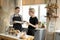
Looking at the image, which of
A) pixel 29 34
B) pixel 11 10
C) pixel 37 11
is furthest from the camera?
pixel 11 10

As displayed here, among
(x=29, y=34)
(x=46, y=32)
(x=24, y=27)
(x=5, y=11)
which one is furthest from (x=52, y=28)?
(x=5, y=11)

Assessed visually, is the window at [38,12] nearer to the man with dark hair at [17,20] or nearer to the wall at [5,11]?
the man with dark hair at [17,20]

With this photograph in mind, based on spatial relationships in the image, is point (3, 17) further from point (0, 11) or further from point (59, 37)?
point (59, 37)

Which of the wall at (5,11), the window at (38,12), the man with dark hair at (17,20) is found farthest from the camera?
the wall at (5,11)

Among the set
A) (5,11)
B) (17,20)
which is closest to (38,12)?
(17,20)

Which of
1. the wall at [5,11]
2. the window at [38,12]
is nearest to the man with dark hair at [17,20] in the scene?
the window at [38,12]

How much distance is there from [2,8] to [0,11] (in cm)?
13

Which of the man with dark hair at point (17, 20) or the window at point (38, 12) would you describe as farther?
the man with dark hair at point (17, 20)

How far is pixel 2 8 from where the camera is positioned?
18.7 ft

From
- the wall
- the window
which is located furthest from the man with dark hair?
the wall

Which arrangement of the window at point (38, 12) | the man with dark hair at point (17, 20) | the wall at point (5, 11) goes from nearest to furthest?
the window at point (38, 12), the man with dark hair at point (17, 20), the wall at point (5, 11)

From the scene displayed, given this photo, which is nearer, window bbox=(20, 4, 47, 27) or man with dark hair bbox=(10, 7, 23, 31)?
window bbox=(20, 4, 47, 27)

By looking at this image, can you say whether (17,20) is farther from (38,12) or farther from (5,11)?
(5,11)

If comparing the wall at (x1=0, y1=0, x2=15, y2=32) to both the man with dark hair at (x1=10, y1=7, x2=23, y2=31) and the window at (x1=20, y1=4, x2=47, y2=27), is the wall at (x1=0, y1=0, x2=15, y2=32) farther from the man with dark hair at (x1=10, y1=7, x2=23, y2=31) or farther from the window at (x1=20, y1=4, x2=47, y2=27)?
the man with dark hair at (x1=10, y1=7, x2=23, y2=31)
